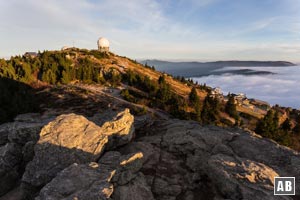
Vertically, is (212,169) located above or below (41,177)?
above

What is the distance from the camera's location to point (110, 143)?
68.7ft

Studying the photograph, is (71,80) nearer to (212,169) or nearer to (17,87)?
(17,87)

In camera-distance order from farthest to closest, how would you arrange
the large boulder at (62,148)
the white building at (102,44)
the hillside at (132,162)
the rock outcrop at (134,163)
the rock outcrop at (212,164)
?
1. the white building at (102,44)
2. the large boulder at (62,148)
3. the rock outcrop at (212,164)
4. the hillside at (132,162)
5. the rock outcrop at (134,163)

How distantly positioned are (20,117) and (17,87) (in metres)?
15.8

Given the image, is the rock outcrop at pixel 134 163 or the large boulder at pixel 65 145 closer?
the rock outcrop at pixel 134 163

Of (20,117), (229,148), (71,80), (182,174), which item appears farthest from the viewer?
(71,80)

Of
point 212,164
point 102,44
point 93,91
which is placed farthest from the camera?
point 102,44

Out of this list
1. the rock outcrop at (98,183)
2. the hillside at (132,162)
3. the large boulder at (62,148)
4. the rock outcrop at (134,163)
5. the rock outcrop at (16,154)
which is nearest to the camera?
the rock outcrop at (98,183)

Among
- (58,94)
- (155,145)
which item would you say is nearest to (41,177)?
(155,145)

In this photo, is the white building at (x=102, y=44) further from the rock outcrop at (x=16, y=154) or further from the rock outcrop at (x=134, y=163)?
the rock outcrop at (x=16, y=154)

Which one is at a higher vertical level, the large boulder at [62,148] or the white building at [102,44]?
the white building at [102,44]

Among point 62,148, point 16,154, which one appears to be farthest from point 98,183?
point 16,154

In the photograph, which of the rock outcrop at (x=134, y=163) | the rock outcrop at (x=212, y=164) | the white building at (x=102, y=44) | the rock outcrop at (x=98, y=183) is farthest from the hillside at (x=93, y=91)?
the white building at (x=102, y=44)

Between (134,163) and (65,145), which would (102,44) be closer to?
(65,145)
